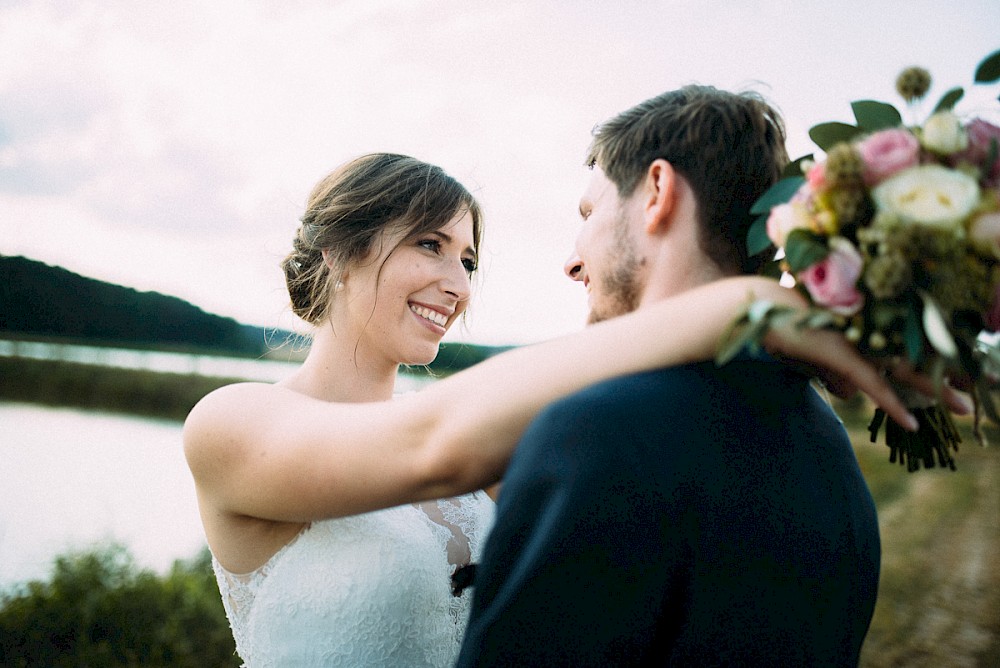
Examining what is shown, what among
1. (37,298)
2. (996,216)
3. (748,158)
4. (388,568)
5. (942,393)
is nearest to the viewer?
(996,216)

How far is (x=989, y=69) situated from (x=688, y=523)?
1.27 metres

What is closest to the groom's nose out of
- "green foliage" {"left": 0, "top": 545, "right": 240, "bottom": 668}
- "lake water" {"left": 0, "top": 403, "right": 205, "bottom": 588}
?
"green foliage" {"left": 0, "top": 545, "right": 240, "bottom": 668}

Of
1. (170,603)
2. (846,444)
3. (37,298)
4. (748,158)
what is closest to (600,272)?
(748,158)

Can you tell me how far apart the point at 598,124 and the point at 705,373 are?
1048mm

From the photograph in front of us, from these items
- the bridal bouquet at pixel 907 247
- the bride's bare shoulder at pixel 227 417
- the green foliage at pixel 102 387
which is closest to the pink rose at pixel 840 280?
the bridal bouquet at pixel 907 247

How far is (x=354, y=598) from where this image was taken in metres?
2.28

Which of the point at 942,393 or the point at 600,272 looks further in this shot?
the point at 600,272

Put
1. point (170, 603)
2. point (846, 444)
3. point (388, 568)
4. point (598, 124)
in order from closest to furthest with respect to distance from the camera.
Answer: point (846, 444) < point (598, 124) < point (388, 568) < point (170, 603)

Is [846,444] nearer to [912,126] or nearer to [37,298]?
[912,126]

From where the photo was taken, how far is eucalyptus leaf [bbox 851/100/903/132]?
1.56 meters

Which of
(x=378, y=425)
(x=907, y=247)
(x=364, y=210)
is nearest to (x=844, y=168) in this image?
(x=907, y=247)

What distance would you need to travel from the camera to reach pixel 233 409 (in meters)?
2.12

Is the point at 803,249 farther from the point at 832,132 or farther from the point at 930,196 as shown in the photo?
the point at 832,132

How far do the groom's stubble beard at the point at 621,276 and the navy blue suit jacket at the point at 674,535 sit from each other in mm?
464
